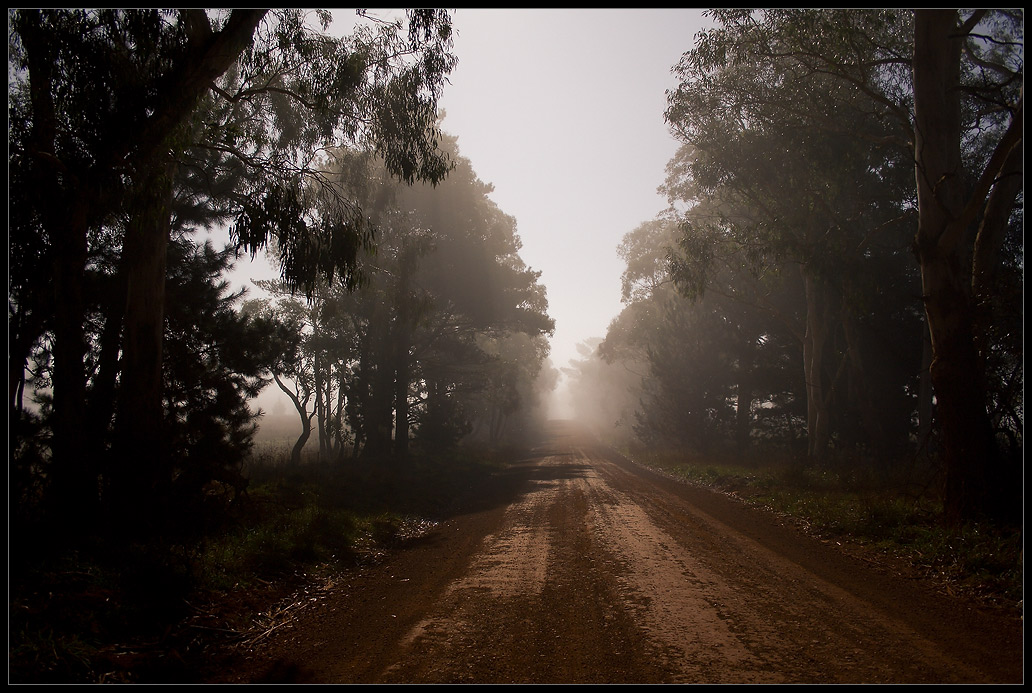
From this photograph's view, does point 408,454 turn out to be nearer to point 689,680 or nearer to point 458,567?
point 458,567

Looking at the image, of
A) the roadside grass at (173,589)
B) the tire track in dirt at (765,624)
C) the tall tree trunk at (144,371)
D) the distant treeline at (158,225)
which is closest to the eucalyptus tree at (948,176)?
the tire track in dirt at (765,624)

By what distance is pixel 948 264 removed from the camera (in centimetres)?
905

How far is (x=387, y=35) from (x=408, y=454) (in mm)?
16576

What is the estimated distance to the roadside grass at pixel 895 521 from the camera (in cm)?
638

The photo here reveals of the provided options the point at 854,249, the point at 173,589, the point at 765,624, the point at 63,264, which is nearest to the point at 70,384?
the point at 63,264

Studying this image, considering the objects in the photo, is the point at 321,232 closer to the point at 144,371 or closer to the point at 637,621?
the point at 144,371

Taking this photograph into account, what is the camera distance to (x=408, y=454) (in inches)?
914

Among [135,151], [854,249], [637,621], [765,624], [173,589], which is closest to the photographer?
[765,624]

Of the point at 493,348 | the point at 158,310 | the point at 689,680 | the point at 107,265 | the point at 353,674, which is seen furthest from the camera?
the point at 493,348

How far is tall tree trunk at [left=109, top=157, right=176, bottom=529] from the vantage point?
812cm

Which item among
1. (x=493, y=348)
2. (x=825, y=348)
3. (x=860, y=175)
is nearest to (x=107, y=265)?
(x=860, y=175)

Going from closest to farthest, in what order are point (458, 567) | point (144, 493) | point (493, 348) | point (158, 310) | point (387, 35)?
point (458, 567)
point (144, 493)
point (158, 310)
point (387, 35)
point (493, 348)

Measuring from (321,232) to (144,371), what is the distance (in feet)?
11.5

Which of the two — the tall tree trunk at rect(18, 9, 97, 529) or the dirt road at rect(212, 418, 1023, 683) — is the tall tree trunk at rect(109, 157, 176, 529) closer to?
the tall tree trunk at rect(18, 9, 97, 529)
